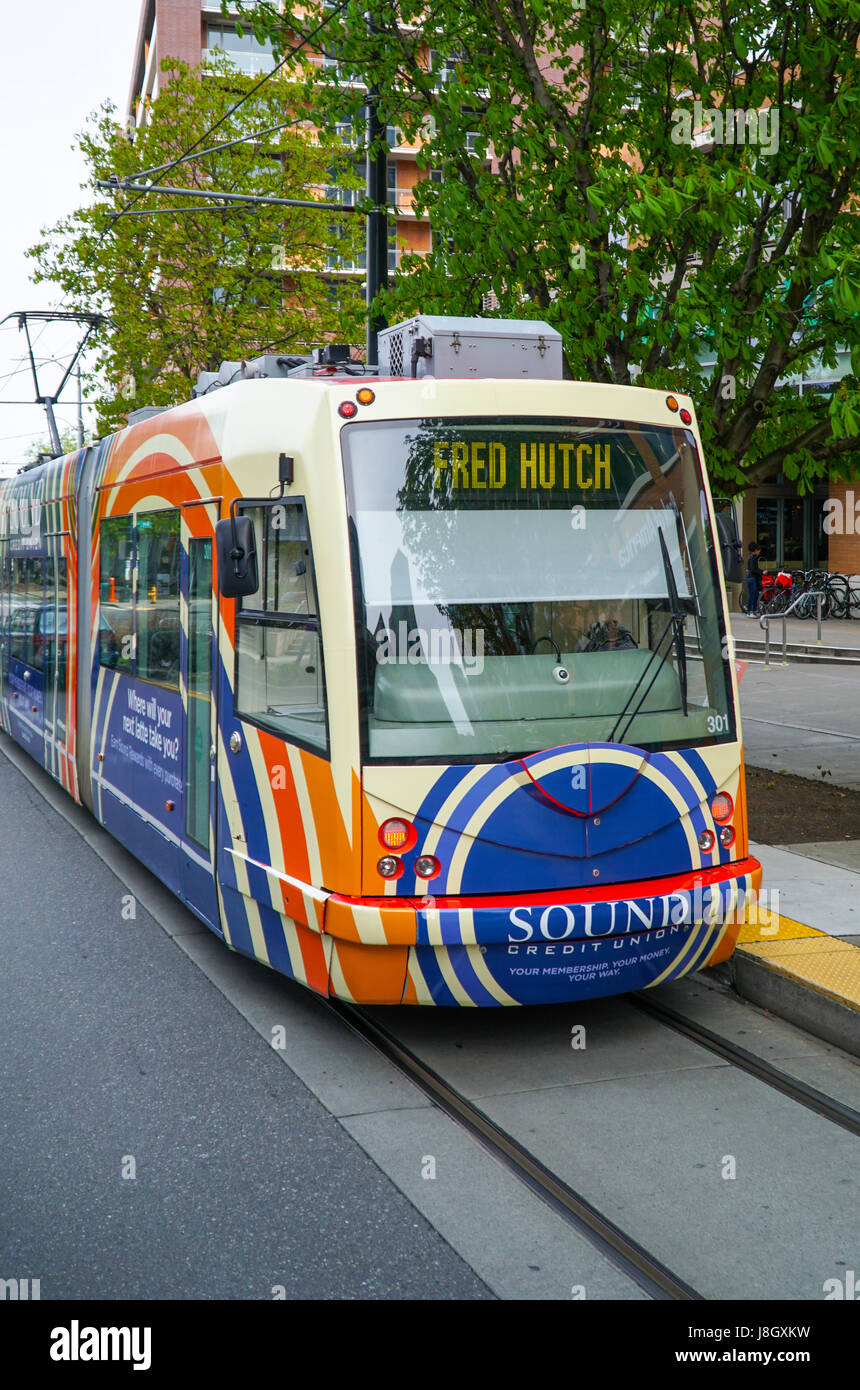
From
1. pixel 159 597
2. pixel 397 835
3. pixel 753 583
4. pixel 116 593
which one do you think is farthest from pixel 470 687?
pixel 753 583

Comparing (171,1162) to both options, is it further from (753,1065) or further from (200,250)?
(200,250)

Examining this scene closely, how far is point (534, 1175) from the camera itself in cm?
431

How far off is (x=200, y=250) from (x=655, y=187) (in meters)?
19.7

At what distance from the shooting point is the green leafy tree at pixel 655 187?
8.49 metres

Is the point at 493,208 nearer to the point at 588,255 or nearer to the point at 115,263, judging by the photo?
the point at 588,255

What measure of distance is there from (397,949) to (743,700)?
12.2 meters

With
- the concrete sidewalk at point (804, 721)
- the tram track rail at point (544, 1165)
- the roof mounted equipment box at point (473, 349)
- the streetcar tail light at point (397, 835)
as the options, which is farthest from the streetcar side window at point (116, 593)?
the concrete sidewalk at point (804, 721)

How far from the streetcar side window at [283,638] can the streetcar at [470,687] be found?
2cm

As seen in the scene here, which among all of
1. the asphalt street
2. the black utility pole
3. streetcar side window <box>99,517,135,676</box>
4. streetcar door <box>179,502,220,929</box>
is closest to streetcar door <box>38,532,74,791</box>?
streetcar side window <box>99,517,135,676</box>

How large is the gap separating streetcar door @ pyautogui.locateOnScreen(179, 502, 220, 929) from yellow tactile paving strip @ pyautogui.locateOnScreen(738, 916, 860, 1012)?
2568 mm

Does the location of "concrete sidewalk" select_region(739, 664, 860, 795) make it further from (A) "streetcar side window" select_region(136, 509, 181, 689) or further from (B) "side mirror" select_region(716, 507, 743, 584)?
(A) "streetcar side window" select_region(136, 509, 181, 689)

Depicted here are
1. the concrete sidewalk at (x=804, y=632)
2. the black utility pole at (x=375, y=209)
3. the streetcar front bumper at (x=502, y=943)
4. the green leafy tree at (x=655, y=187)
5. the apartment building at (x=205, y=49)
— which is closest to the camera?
the streetcar front bumper at (x=502, y=943)

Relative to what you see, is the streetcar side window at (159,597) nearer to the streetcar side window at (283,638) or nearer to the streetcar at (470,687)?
the streetcar at (470,687)
